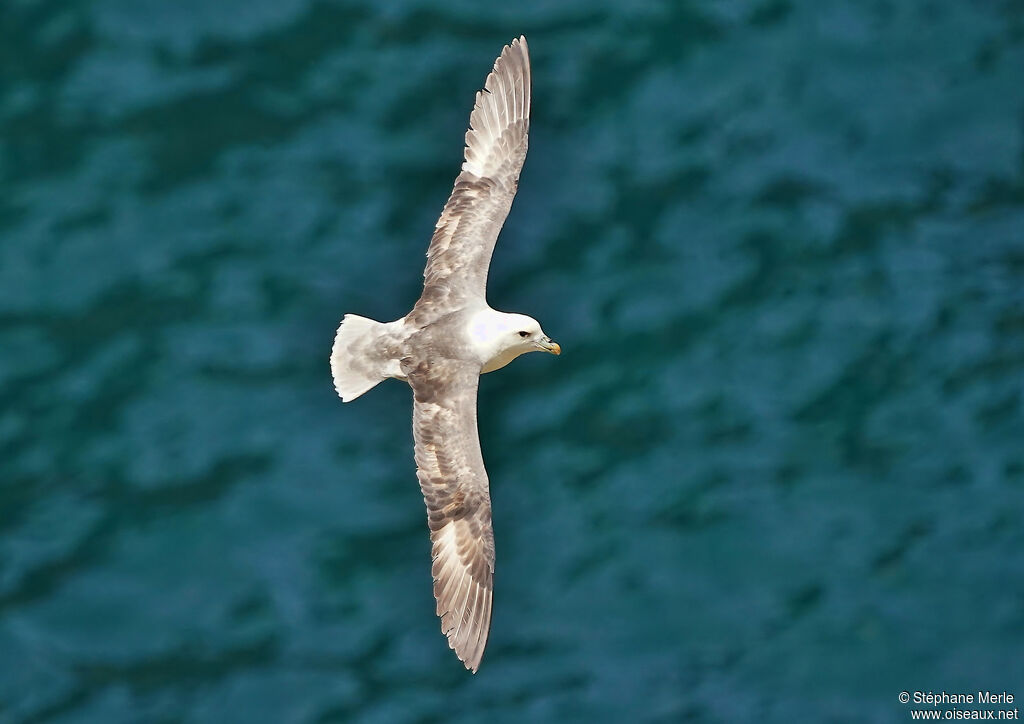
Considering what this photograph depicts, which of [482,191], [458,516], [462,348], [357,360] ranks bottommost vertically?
[458,516]

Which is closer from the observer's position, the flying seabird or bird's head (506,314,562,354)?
the flying seabird

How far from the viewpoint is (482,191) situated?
38.5ft

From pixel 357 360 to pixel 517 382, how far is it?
1289 millimetres

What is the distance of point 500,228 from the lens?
11617mm

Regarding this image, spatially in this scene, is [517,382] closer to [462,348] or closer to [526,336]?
[526,336]


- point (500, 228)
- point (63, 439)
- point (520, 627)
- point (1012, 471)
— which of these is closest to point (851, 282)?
point (1012, 471)

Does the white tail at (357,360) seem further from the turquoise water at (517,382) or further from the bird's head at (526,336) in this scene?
the bird's head at (526,336)

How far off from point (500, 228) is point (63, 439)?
10.8 ft

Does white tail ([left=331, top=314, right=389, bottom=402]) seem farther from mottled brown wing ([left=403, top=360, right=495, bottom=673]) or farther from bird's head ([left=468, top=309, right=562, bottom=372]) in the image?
bird's head ([left=468, top=309, right=562, bottom=372])

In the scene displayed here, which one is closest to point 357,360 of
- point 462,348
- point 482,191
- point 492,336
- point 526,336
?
point 462,348

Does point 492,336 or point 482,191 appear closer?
point 492,336

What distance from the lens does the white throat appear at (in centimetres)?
1115

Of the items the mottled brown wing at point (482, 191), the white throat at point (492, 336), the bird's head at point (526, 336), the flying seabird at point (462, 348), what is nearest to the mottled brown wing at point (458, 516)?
the flying seabird at point (462, 348)

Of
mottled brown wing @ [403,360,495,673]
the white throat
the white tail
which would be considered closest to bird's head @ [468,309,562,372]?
the white throat
